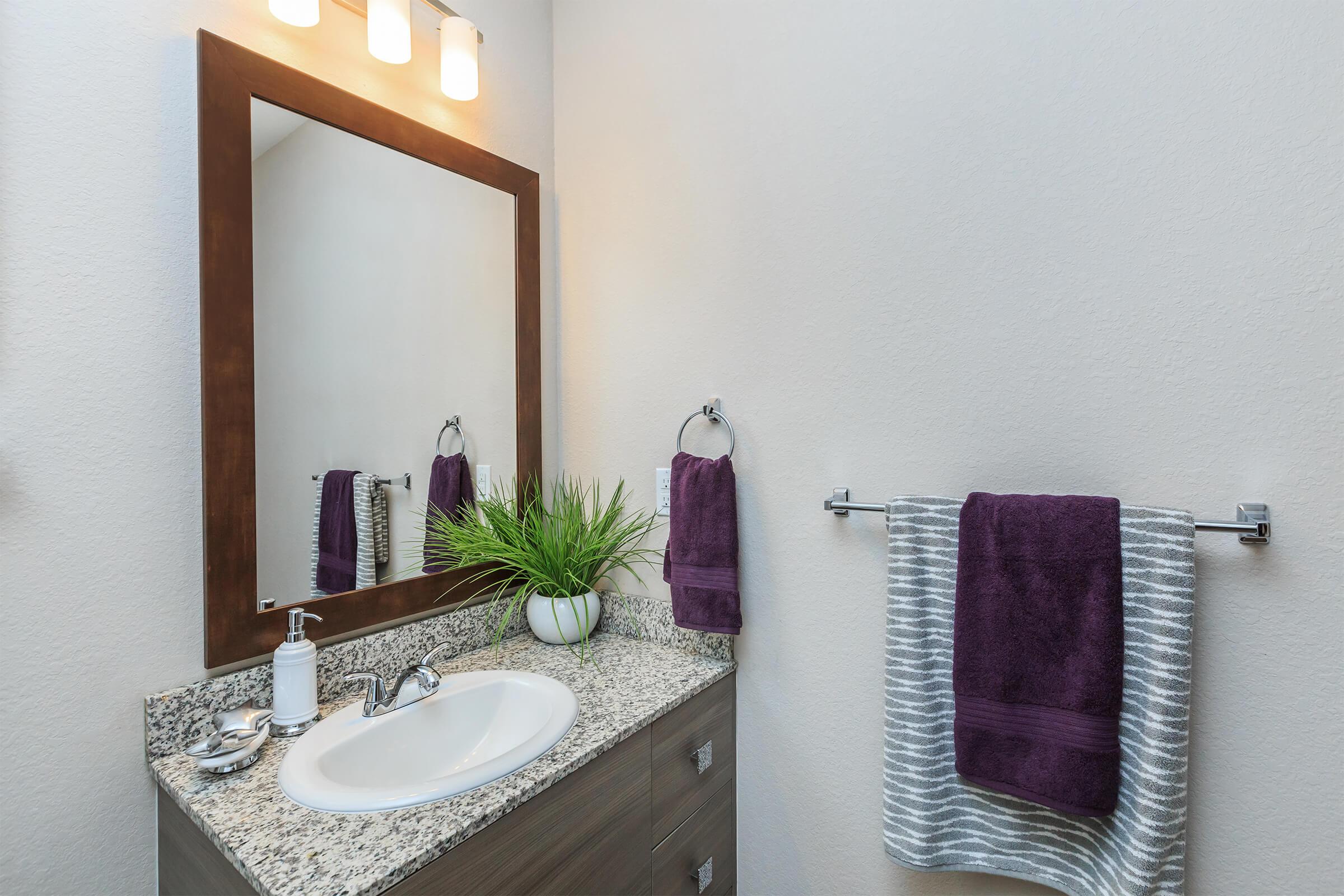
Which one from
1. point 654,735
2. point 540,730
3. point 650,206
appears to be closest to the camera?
point 540,730

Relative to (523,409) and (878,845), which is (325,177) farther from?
(878,845)

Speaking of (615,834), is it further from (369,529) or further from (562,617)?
(369,529)

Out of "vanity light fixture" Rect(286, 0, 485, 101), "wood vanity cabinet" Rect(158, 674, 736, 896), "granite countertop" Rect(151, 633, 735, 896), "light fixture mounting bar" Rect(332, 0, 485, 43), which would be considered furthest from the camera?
"light fixture mounting bar" Rect(332, 0, 485, 43)

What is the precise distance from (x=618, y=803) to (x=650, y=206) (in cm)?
124

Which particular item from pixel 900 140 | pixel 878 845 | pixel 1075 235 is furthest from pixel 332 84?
pixel 878 845

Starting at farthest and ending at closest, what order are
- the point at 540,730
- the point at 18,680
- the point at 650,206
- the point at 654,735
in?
the point at 650,206 < the point at 654,735 < the point at 540,730 < the point at 18,680

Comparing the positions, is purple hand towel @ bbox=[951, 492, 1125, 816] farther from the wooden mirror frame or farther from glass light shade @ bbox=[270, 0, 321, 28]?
glass light shade @ bbox=[270, 0, 321, 28]

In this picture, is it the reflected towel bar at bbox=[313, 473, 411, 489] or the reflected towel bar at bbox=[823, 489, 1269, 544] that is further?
the reflected towel bar at bbox=[313, 473, 411, 489]

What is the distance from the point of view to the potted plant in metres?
1.38

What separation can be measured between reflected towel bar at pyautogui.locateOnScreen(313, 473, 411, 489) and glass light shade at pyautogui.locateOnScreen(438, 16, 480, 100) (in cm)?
82

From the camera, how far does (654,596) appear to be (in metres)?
1.50

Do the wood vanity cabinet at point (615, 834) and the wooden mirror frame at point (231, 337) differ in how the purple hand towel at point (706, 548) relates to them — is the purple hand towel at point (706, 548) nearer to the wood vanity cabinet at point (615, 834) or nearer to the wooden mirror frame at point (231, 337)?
the wood vanity cabinet at point (615, 834)

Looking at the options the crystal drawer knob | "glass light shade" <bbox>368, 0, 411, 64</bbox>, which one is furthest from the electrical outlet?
"glass light shade" <bbox>368, 0, 411, 64</bbox>

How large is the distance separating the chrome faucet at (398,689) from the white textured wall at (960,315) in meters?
0.61
